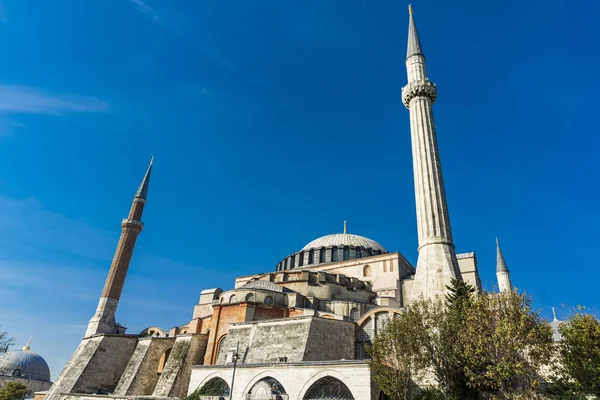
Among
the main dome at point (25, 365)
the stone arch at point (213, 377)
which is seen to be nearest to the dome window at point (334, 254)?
the stone arch at point (213, 377)

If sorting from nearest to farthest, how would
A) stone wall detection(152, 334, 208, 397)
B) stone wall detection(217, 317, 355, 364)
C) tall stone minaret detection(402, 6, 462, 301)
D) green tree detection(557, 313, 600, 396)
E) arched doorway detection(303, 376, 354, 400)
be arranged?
green tree detection(557, 313, 600, 396)
arched doorway detection(303, 376, 354, 400)
tall stone minaret detection(402, 6, 462, 301)
stone wall detection(217, 317, 355, 364)
stone wall detection(152, 334, 208, 397)

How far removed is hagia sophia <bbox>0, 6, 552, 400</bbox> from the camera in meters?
14.5

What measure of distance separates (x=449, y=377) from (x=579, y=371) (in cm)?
369

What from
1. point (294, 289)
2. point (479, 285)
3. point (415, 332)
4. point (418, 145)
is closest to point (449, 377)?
point (415, 332)

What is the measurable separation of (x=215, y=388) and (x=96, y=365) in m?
11.4

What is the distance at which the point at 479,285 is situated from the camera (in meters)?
27.8

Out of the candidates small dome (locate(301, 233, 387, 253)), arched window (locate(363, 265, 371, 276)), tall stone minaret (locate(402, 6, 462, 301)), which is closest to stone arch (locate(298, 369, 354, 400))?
tall stone minaret (locate(402, 6, 462, 301))

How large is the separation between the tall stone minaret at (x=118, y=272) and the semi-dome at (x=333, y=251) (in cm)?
1332

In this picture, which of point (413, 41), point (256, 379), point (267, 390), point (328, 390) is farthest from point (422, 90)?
point (267, 390)

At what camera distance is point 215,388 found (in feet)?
51.2

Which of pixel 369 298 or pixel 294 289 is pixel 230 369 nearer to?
pixel 294 289

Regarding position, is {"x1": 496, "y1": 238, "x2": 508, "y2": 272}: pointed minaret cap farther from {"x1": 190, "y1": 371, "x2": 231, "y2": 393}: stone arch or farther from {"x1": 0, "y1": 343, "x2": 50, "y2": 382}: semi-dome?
{"x1": 0, "y1": 343, "x2": 50, "y2": 382}: semi-dome

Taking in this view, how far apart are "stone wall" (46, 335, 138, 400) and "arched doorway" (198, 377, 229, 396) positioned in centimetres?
1008

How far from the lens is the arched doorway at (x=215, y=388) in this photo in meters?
15.4
